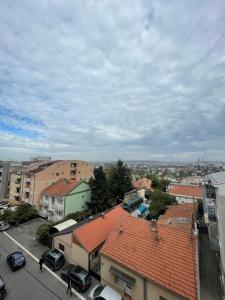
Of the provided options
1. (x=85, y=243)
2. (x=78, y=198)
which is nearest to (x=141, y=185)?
(x=78, y=198)

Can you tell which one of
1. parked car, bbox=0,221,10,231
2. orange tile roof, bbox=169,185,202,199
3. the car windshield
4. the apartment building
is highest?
the apartment building

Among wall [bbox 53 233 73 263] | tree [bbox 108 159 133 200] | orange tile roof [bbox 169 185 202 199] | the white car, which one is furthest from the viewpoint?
orange tile roof [bbox 169 185 202 199]

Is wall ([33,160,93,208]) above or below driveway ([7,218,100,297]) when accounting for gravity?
above

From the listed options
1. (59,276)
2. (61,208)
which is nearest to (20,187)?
(61,208)

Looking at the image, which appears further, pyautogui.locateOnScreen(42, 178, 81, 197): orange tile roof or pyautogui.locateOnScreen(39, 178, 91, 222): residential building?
pyautogui.locateOnScreen(42, 178, 81, 197): orange tile roof

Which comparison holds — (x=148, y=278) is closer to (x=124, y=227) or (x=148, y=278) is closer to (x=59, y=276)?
(x=124, y=227)

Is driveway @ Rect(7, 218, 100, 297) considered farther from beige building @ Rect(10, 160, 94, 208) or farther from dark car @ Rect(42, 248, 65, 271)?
beige building @ Rect(10, 160, 94, 208)

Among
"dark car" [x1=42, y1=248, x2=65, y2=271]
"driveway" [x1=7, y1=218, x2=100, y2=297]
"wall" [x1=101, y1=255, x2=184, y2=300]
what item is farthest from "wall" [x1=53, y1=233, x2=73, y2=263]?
"wall" [x1=101, y1=255, x2=184, y2=300]

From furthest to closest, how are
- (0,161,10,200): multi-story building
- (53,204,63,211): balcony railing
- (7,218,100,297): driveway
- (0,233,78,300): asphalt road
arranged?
(0,161,10,200): multi-story building
(53,204,63,211): balcony railing
(7,218,100,297): driveway
(0,233,78,300): asphalt road

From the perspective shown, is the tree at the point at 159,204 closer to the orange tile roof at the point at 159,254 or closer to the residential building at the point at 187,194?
the residential building at the point at 187,194
